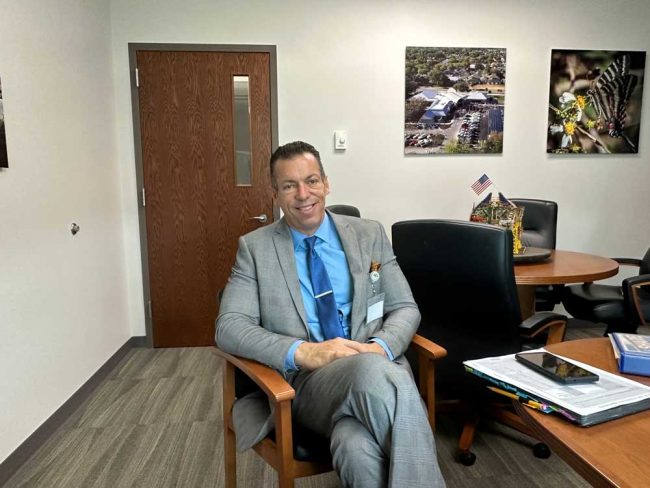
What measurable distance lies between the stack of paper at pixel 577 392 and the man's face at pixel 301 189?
2.70 feet

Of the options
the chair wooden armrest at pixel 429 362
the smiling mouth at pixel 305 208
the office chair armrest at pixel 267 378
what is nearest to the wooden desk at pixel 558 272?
the chair wooden armrest at pixel 429 362

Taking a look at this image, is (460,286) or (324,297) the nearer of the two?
(324,297)

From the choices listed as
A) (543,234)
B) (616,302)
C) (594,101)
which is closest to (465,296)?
(616,302)

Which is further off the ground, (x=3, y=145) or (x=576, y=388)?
(x=3, y=145)

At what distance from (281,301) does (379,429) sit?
565mm

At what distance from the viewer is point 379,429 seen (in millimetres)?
1223

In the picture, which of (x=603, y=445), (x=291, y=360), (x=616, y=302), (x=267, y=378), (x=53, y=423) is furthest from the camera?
(x=616, y=302)

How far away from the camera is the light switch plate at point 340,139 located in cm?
350

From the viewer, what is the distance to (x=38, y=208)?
2.27m

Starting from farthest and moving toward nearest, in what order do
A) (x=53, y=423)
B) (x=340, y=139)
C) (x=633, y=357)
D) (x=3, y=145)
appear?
(x=340, y=139), (x=53, y=423), (x=3, y=145), (x=633, y=357)

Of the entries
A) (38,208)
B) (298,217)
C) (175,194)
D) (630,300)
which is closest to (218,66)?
(175,194)

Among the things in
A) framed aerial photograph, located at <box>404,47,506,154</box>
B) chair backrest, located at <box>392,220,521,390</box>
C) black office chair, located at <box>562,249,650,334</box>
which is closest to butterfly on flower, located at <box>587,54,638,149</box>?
framed aerial photograph, located at <box>404,47,506,154</box>

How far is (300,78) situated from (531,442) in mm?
2663

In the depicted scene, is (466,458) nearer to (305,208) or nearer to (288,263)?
(288,263)
